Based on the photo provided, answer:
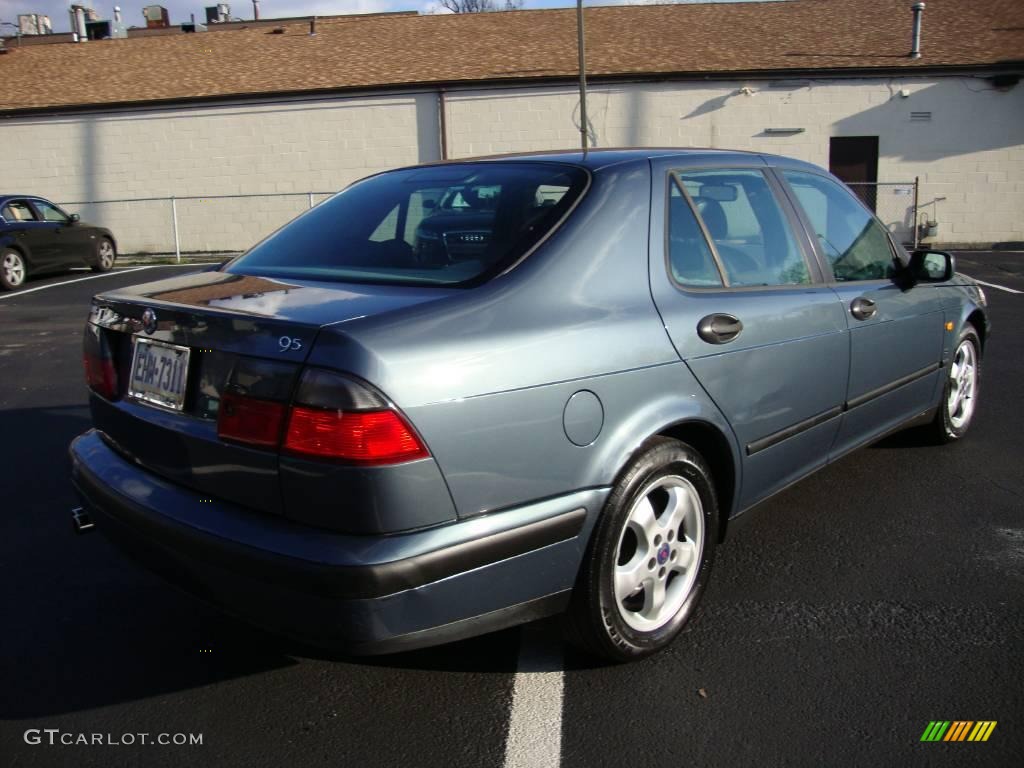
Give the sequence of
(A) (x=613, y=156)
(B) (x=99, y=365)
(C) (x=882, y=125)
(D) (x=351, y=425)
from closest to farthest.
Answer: (D) (x=351, y=425) < (B) (x=99, y=365) < (A) (x=613, y=156) < (C) (x=882, y=125)

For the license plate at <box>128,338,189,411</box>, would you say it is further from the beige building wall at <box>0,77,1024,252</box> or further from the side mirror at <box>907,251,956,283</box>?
the beige building wall at <box>0,77,1024,252</box>

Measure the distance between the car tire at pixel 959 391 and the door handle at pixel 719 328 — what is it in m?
2.29

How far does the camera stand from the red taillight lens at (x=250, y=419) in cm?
235

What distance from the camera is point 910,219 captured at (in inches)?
794

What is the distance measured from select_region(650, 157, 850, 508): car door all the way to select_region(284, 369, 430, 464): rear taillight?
1.06 meters

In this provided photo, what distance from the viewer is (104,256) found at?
16516 millimetres

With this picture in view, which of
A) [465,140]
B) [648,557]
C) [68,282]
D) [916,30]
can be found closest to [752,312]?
[648,557]

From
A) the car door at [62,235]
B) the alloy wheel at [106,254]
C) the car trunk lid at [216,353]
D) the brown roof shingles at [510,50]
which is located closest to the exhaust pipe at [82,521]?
the car trunk lid at [216,353]

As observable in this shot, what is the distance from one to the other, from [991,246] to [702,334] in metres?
20.3

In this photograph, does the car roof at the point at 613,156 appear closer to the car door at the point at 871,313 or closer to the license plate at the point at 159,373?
the car door at the point at 871,313

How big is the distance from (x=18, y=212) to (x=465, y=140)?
9867 mm

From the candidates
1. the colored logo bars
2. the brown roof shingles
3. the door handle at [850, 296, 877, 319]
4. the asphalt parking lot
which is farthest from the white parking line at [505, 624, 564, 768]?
the brown roof shingles

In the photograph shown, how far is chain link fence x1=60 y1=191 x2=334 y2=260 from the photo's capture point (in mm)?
21656

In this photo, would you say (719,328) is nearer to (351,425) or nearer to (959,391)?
(351,425)
